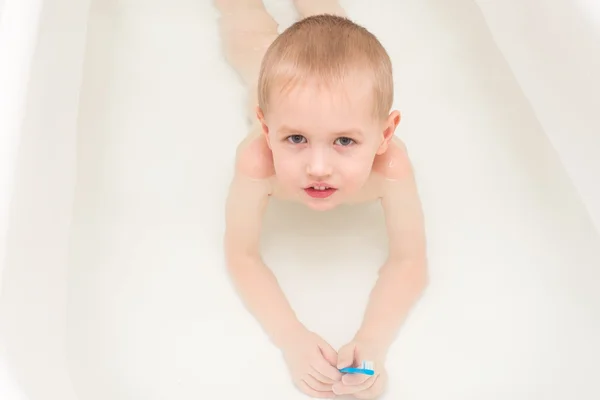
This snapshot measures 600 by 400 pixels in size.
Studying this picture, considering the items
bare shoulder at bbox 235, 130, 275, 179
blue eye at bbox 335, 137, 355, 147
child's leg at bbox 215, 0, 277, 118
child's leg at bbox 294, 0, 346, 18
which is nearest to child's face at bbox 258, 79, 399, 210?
blue eye at bbox 335, 137, 355, 147

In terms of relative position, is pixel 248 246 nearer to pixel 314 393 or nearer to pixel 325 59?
pixel 314 393

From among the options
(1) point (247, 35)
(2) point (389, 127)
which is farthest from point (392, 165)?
(1) point (247, 35)

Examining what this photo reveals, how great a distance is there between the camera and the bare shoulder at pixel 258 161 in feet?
3.82

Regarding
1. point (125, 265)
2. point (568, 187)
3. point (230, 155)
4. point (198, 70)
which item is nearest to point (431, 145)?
point (568, 187)

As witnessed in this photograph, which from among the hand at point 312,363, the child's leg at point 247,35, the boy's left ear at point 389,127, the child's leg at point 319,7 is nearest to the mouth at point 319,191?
the boy's left ear at point 389,127

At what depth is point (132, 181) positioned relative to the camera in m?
1.38

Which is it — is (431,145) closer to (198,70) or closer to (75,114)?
(198,70)

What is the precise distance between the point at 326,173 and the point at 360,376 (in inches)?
11.8

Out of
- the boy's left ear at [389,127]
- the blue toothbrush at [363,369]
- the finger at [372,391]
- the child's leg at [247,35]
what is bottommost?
the finger at [372,391]

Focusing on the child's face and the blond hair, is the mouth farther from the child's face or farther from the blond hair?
the blond hair

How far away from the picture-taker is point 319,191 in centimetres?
105

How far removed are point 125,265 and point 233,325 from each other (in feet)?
0.76

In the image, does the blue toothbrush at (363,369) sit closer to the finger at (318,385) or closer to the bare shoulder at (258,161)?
the finger at (318,385)

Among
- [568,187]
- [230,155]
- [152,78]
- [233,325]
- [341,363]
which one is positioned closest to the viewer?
[341,363]
